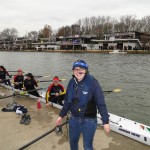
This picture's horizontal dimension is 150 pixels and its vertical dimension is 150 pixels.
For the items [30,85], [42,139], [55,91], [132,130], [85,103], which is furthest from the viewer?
[30,85]

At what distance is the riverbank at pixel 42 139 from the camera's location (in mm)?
5926

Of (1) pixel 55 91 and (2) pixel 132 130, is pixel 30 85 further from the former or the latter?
(2) pixel 132 130

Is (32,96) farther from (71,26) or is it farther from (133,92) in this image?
(71,26)

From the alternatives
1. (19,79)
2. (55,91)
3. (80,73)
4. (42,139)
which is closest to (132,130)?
(42,139)

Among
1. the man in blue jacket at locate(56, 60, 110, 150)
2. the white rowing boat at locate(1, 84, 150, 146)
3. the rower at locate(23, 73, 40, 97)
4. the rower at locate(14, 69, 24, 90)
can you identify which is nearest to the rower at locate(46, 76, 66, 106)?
the rower at locate(23, 73, 40, 97)

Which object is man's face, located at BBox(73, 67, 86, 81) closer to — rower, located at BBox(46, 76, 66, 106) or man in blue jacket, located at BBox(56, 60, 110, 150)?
man in blue jacket, located at BBox(56, 60, 110, 150)

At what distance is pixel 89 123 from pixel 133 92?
1406cm

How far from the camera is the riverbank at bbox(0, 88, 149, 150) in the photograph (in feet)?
19.4

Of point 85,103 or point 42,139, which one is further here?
point 42,139

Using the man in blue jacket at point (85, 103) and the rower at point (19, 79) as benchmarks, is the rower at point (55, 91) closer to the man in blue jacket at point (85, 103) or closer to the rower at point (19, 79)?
the rower at point (19, 79)

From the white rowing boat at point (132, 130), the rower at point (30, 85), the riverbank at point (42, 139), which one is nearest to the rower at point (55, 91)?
the riverbank at point (42, 139)

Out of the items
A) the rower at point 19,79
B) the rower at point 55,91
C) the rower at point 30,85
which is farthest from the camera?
the rower at point 19,79

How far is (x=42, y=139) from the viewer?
6297 mm

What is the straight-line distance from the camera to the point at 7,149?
229 inches
